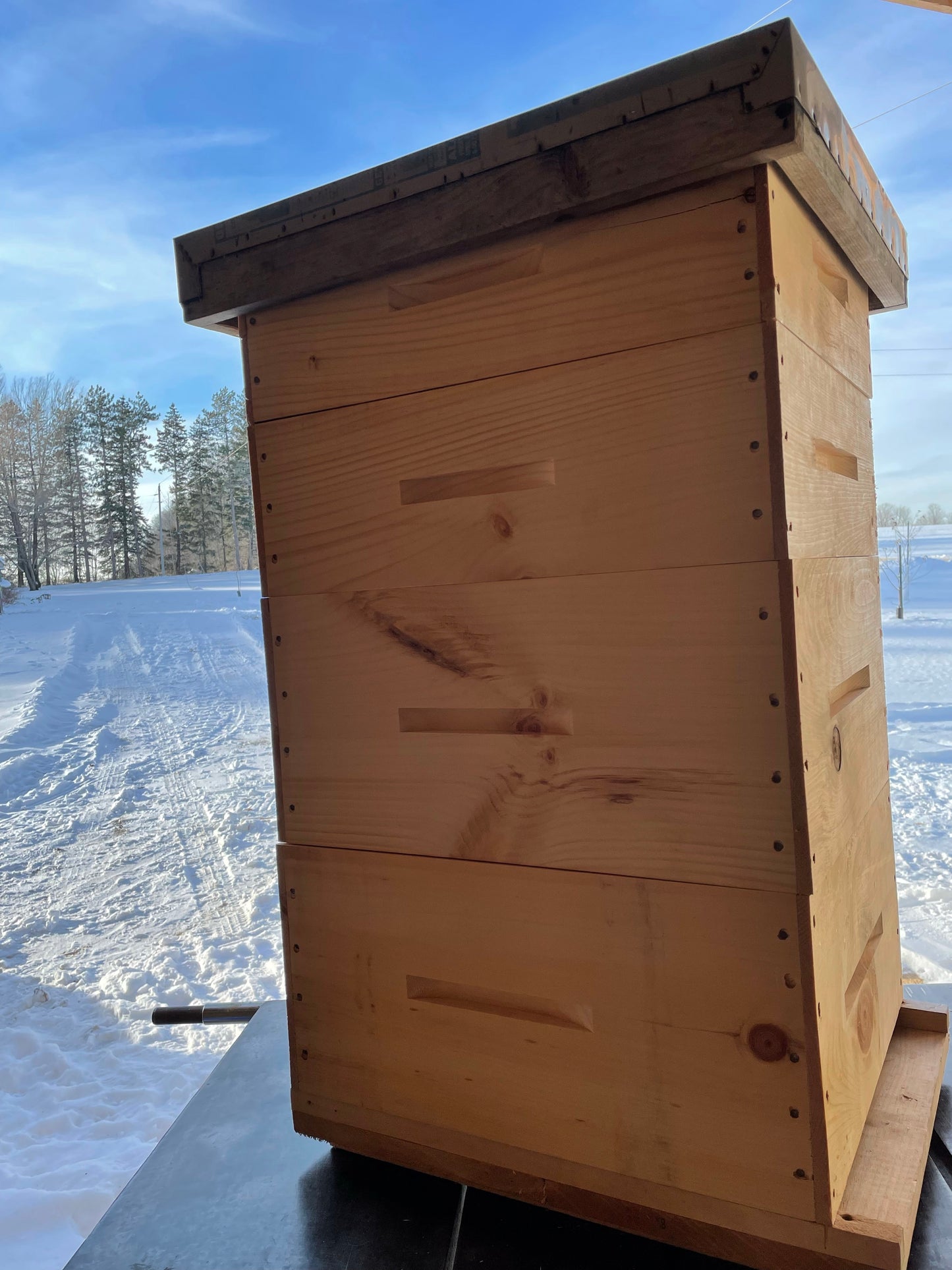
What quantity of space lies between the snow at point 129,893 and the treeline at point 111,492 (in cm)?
1319

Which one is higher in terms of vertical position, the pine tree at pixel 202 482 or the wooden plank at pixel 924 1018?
the pine tree at pixel 202 482

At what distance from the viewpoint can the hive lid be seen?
616 millimetres

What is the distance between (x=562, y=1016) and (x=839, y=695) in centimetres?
37

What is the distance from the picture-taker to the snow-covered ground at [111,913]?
2363mm

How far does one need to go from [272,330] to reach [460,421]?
243mm

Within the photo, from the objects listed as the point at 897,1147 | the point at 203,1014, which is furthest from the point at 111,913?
the point at 897,1147

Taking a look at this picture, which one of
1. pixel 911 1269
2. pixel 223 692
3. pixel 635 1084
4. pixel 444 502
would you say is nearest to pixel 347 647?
pixel 444 502

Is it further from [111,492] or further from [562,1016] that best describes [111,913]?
[111,492]

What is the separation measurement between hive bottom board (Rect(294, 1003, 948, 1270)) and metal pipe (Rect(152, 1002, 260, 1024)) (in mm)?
325

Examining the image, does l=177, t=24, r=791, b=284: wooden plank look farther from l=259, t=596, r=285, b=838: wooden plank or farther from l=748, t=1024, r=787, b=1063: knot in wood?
l=748, t=1024, r=787, b=1063: knot in wood

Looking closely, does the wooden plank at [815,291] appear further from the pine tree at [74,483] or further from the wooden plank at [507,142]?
the pine tree at [74,483]

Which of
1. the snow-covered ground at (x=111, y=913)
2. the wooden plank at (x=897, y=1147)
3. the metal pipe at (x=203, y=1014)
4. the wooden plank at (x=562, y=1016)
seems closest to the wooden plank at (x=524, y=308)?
the wooden plank at (x=562, y=1016)

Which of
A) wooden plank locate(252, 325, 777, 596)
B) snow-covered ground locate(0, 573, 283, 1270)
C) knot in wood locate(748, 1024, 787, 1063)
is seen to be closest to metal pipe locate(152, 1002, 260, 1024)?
wooden plank locate(252, 325, 777, 596)

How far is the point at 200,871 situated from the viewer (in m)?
4.18
